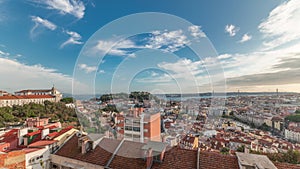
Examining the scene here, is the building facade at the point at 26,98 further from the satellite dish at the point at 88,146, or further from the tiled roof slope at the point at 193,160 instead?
the tiled roof slope at the point at 193,160

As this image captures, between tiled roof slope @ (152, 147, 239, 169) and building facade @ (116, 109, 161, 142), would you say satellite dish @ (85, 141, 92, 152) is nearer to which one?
building facade @ (116, 109, 161, 142)

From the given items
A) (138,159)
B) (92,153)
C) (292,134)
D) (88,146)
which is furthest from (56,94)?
(292,134)

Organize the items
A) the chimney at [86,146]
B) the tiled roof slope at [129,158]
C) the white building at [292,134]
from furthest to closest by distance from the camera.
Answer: the white building at [292,134] → the chimney at [86,146] → the tiled roof slope at [129,158]

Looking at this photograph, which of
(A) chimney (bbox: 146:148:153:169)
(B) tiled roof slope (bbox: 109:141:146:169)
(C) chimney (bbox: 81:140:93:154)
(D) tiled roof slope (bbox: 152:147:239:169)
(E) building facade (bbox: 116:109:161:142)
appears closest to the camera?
(D) tiled roof slope (bbox: 152:147:239:169)

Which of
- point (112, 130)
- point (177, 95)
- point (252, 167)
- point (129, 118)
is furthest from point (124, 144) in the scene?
point (252, 167)

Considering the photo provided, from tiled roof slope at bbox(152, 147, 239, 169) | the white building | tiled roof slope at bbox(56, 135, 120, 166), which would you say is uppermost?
tiled roof slope at bbox(152, 147, 239, 169)

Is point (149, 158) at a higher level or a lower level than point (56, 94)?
lower

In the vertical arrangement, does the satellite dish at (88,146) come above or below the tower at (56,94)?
below

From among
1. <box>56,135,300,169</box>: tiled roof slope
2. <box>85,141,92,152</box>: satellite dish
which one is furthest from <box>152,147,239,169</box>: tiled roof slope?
<box>85,141,92,152</box>: satellite dish

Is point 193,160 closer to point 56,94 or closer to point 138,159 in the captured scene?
point 138,159

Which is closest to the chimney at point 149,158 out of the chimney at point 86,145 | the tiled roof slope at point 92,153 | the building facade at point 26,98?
the tiled roof slope at point 92,153

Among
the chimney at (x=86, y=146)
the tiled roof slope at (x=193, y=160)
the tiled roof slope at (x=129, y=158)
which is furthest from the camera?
the chimney at (x=86, y=146)
